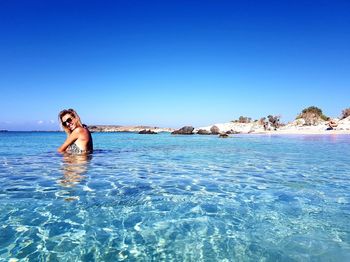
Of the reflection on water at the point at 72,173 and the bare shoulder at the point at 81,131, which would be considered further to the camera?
the bare shoulder at the point at 81,131

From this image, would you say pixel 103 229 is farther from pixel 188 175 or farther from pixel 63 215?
pixel 188 175

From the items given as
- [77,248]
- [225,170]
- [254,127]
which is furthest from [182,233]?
[254,127]

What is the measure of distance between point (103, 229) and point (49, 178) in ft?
15.8

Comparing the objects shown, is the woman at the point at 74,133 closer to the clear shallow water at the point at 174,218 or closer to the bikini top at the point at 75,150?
the bikini top at the point at 75,150

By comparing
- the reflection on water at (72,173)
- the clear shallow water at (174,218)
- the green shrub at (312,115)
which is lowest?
the clear shallow water at (174,218)

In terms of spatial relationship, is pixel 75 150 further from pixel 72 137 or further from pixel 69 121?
pixel 69 121

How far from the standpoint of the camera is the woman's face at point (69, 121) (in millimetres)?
13072

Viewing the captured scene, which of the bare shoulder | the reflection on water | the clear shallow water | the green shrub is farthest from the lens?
the green shrub

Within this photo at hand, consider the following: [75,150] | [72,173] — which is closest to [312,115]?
[75,150]

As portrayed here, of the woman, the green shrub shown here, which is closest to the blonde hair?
the woman

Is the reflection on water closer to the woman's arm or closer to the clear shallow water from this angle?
the clear shallow water

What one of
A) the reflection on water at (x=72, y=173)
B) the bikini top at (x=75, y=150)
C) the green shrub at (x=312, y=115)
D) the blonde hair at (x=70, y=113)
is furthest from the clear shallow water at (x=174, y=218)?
the green shrub at (x=312, y=115)

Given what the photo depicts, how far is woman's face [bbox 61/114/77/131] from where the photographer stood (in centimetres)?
1307

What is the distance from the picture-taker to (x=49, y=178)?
28.6ft
